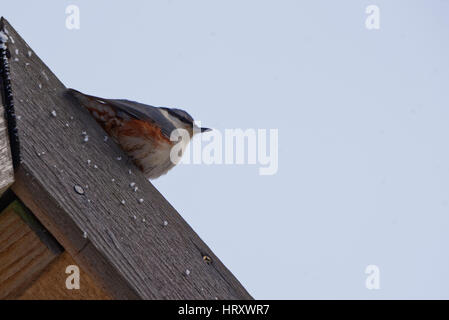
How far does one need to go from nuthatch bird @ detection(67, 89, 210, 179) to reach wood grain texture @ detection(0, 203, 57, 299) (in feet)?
2.95

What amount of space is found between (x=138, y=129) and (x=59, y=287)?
3.44 feet

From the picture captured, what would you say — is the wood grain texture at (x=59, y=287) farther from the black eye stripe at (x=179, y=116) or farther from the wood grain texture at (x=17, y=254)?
the black eye stripe at (x=179, y=116)

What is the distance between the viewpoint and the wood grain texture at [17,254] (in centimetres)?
196

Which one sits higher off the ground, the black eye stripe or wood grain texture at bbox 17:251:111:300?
the black eye stripe

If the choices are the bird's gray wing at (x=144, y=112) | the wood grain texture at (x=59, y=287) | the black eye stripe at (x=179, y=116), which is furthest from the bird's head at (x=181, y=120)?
the wood grain texture at (x=59, y=287)

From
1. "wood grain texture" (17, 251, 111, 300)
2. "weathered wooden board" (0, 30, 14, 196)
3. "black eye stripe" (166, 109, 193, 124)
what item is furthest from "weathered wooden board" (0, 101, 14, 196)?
"black eye stripe" (166, 109, 193, 124)

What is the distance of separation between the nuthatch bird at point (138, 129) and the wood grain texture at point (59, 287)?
90cm

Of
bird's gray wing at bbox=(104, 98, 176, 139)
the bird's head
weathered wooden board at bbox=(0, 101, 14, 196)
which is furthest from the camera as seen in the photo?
the bird's head

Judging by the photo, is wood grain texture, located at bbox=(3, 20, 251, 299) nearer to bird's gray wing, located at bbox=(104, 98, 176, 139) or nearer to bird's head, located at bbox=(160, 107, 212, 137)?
bird's gray wing, located at bbox=(104, 98, 176, 139)

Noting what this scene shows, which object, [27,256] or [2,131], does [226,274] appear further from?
[2,131]

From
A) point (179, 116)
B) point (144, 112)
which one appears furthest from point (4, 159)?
point (179, 116)

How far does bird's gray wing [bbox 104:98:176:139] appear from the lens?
9.64 ft
